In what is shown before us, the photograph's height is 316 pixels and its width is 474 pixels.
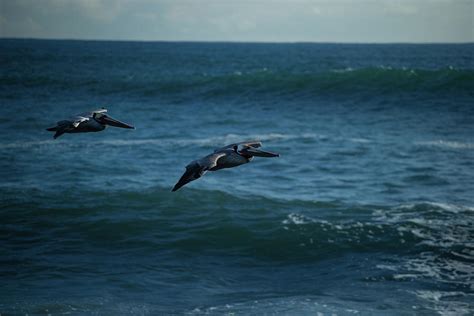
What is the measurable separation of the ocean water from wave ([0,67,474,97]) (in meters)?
6.23

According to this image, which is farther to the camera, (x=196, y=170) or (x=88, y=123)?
(x=88, y=123)

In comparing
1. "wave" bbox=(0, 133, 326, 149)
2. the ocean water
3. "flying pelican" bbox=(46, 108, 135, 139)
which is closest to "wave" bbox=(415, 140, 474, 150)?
the ocean water

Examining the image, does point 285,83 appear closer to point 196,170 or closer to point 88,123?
point 88,123

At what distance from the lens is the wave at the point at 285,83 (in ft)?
134

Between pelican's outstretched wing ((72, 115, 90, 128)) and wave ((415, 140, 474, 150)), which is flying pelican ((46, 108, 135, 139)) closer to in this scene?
pelican's outstretched wing ((72, 115, 90, 128))

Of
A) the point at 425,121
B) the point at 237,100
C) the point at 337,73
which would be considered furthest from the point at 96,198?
the point at 337,73

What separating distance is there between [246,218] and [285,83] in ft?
89.7

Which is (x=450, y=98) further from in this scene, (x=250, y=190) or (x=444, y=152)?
(x=250, y=190)

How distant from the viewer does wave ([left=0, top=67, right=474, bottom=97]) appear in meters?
40.9

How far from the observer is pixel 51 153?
25656 millimetres

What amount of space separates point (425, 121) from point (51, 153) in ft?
56.6

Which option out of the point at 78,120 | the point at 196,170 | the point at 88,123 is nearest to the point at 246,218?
the point at 88,123

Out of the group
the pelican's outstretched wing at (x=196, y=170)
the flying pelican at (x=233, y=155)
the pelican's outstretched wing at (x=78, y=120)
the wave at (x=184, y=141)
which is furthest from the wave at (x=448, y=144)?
the pelican's outstretched wing at (x=196, y=170)

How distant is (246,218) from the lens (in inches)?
712
